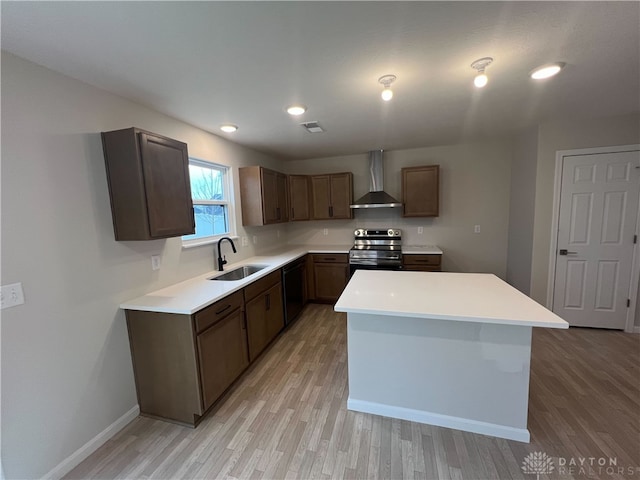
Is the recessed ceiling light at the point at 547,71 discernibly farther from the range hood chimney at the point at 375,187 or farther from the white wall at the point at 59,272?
the white wall at the point at 59,272

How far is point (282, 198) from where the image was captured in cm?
397

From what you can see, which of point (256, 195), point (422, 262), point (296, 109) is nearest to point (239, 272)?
point (256, 195)

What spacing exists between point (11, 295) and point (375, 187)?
3.99 meters

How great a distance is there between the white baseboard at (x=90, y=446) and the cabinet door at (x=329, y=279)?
2.63 m

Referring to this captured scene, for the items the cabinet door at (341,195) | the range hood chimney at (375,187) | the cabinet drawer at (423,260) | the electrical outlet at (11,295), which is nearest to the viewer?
the electrical outlet at (11,295)

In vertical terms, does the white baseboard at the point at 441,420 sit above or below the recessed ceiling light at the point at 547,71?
below

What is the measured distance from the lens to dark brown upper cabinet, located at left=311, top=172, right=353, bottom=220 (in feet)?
13.9

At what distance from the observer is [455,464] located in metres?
1.54

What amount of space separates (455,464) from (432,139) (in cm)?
347

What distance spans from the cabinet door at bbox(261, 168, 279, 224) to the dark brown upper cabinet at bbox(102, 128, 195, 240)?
149 centimetres

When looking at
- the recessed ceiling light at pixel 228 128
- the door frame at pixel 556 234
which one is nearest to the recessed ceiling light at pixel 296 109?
the recessed ceiling light at pixel 228 128

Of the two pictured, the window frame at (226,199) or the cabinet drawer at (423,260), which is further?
the cabinet drawer at (423,260)

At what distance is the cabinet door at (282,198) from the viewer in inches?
151

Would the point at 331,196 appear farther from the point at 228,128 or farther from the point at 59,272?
the point at 59,272
